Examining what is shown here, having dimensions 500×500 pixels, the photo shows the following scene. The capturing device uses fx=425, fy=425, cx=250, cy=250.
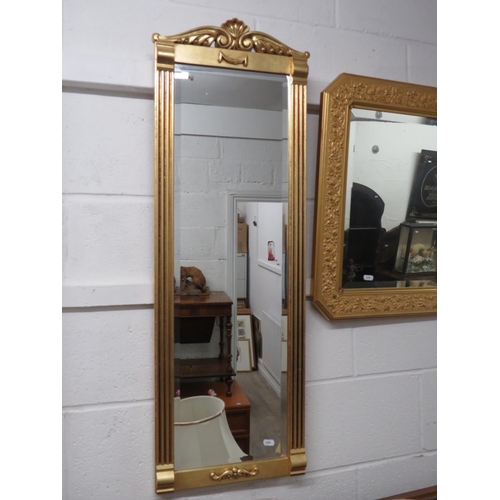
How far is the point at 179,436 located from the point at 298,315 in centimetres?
37

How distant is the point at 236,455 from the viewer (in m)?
0.96

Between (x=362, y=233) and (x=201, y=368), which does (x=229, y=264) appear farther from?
(x=362, y=233)

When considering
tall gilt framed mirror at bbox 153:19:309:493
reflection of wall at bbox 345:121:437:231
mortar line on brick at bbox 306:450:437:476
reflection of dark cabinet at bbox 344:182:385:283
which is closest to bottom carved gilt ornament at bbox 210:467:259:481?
tall gilt framed mirror at bbox 153:19:309:493

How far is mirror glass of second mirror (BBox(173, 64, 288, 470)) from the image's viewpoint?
2.97 ft

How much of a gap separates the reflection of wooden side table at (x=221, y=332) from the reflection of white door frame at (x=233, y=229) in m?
0.01

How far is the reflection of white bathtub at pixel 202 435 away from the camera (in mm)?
913

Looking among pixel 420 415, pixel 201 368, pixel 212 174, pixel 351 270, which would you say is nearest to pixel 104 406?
pixel 201 368

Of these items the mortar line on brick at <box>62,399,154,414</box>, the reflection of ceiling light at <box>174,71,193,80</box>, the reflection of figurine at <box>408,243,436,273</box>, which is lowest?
the mortar line on brick at <box>62,399,154,414</box>

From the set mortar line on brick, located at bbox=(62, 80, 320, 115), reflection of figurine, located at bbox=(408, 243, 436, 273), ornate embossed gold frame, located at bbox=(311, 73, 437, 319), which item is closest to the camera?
mortar line on brick, located at bbox=(62, 80, 320, 115)

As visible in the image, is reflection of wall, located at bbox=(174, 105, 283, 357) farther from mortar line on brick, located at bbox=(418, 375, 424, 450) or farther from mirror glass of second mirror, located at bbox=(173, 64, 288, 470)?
mortar line on brick, located at bbox=(418, 375, 424, 450)

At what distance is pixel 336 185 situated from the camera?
1025 mm

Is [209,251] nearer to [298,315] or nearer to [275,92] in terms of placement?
[298,315]

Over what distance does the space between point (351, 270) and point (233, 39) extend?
0.60 m
